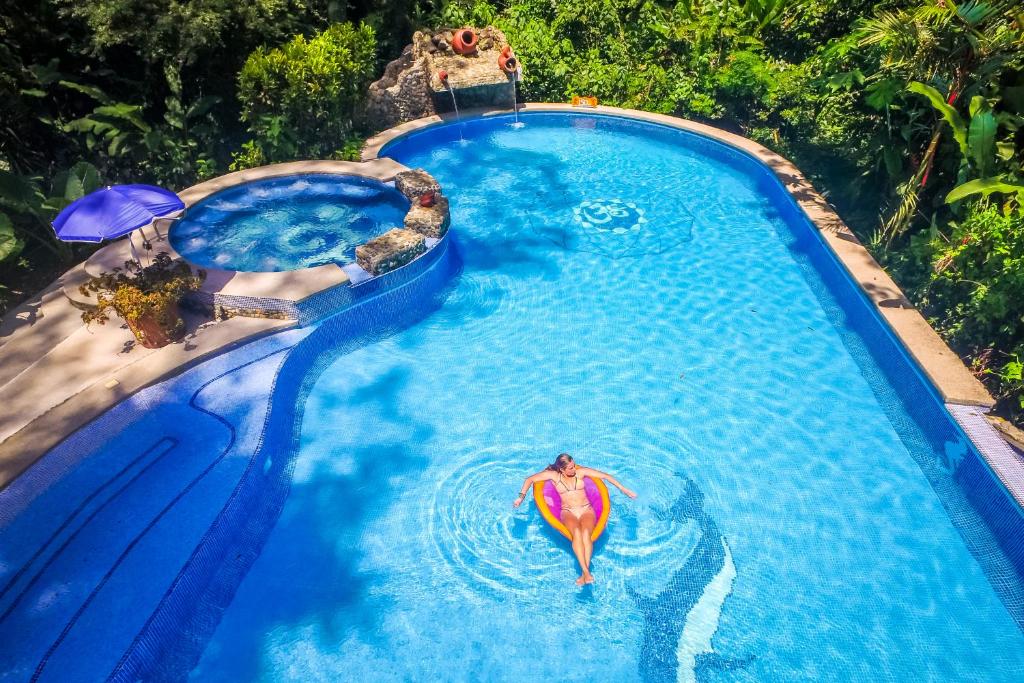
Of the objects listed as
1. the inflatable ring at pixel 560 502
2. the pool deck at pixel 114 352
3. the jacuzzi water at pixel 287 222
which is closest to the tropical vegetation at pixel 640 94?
the pool deck at pixel 114 352

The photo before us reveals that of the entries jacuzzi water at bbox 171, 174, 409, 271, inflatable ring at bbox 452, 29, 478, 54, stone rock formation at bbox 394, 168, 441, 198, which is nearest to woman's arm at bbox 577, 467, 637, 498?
jacuzzi water at bbox 171, 174, 409, 271

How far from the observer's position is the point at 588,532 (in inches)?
253

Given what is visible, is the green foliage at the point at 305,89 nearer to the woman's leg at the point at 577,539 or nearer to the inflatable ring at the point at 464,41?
the inflatable ring at the point at 464,41

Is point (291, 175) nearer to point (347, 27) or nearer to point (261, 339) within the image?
point (347, 27)

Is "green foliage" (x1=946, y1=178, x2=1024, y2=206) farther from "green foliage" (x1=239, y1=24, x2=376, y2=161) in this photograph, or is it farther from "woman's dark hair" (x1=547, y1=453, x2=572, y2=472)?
"green foliage" (x1=239, y1=24, x2=376, y2=161)

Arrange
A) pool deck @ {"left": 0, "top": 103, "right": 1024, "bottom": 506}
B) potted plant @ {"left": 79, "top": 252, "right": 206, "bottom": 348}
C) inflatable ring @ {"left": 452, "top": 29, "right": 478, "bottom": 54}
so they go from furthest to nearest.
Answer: inflatable ring @ {"left": 452, "top": 29, "right": 478, "bottom": 54} < potted plant @ {"left": 79, "top": 252, "right": 206, "bottom": 348} < pool deck @ {"left": 0, "top": 103, "right": 1024, "bottom": 506}

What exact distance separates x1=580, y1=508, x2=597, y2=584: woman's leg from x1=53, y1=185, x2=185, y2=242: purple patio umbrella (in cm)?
697

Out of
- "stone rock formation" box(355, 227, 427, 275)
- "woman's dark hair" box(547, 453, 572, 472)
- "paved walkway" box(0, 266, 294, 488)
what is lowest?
"paved walkway" box(0, 266, 294, 488)

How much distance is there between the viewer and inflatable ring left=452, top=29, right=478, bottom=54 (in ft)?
53.9

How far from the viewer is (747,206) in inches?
520

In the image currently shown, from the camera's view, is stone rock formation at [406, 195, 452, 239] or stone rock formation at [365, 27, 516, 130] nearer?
stone rock formation at [406, 195, 452, 239]

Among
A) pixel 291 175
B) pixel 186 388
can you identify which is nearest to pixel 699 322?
pixel 186 388

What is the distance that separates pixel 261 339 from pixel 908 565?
9.19 meters

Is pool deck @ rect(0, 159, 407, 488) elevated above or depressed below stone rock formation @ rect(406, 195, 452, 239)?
below
